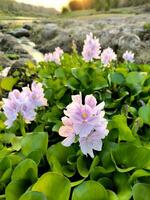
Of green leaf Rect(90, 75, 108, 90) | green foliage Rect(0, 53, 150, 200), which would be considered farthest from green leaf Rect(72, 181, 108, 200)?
green leaf Rect(90, 75, 108, 90)

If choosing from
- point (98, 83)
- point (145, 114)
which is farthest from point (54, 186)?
point (98, 83)

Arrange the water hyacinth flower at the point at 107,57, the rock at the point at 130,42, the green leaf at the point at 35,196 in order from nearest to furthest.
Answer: the green leaf at the point at 35,196 → the water hyacinth flower at the point at 107,57 → the rock at the point at 130,42

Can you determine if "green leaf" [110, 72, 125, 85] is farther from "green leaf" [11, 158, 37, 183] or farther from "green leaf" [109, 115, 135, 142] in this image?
"green leaf" [11, 158, 37, 183]

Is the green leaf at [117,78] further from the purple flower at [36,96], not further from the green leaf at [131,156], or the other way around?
the green leaf at [131,156]

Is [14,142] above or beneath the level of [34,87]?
beneath

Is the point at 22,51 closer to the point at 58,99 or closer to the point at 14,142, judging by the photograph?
the point at 58,99

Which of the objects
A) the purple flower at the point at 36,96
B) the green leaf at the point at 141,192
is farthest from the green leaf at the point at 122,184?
the purple flower at the point at 36,96

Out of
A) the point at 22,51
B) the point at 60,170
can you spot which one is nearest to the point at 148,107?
the point at 60,170

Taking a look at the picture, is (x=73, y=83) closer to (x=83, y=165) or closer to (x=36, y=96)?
(x=36, y=96)
